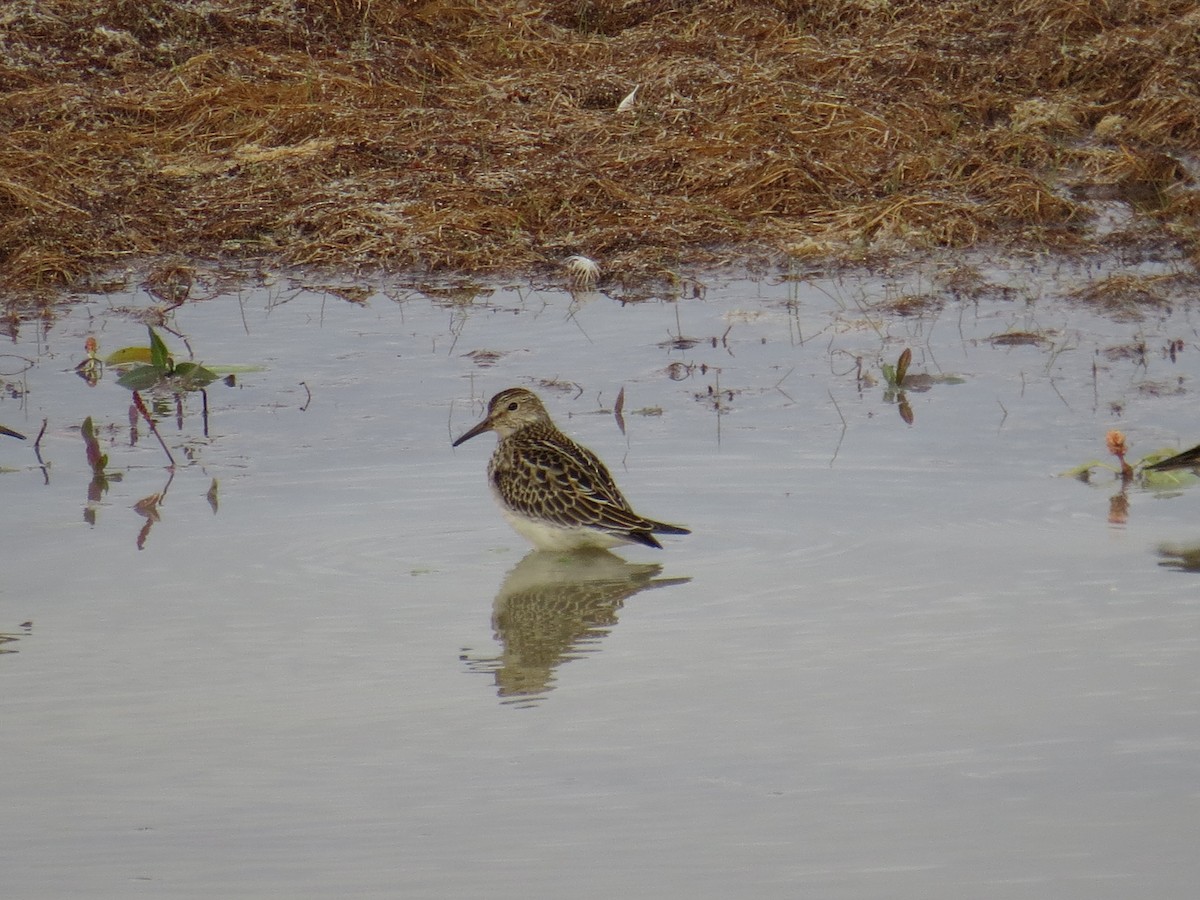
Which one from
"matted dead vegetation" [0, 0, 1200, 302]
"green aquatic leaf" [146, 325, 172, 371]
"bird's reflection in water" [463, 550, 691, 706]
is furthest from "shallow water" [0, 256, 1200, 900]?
"matted dead vegetation" [0, 0, 1200, 302]

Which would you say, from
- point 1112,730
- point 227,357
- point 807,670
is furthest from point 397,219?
point 1112,730

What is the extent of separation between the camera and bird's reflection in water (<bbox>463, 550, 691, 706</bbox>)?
18.1 ft

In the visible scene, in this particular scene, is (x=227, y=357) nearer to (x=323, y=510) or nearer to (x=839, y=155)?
(x=323, y=510)

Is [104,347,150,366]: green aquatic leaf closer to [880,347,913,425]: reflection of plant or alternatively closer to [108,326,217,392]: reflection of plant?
[108,326,217,392]: reflection of plant

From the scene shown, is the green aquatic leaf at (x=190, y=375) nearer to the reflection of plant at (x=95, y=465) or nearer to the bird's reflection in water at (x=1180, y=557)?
the reflection of plant at (x=95, y=465)

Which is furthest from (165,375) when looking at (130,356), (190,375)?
(130,356)

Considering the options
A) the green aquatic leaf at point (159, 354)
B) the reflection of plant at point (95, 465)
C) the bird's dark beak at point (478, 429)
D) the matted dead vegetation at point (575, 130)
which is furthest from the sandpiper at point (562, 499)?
the matted dead vegetation at point (575, 130)

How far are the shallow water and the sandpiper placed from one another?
0.43 ft

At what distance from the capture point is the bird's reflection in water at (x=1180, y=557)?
6246mm

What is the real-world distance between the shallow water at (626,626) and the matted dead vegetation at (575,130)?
5.53ft

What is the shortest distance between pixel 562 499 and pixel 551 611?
68 cm

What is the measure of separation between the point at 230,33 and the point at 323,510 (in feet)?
30.9

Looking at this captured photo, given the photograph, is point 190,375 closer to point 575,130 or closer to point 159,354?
point 159,354

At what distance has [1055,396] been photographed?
855 cm
